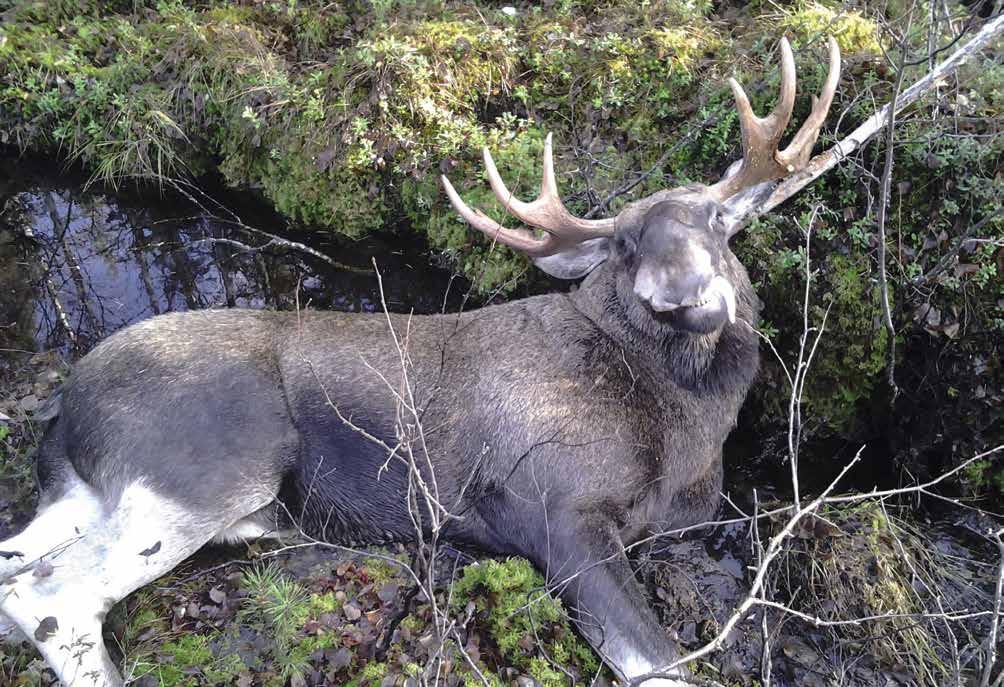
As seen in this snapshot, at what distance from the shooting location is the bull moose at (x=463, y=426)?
376 cm

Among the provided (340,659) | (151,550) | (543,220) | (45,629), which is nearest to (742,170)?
(543,220)

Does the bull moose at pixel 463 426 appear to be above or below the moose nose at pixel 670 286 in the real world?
below

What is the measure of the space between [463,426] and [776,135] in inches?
96.3

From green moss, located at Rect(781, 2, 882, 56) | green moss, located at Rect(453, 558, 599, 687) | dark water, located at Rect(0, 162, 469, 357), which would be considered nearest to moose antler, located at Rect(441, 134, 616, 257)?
dark water, located at Rect(0, 162, 469, 357)

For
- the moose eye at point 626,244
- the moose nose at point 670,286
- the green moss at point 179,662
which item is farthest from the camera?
the moose eye at point 626,244

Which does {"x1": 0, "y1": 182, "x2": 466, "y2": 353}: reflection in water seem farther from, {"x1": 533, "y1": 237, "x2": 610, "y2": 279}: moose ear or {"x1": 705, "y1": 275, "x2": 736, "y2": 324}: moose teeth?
{"x1": 705, "y1": 275, "x2": 736, "y2": 324}: moose teeth

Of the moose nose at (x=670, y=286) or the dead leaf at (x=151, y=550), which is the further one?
the dead leaf at (x=151, y=550)

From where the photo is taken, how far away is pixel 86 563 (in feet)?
12.8

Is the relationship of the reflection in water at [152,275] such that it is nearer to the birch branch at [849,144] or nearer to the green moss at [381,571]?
the green moss at [381,571]

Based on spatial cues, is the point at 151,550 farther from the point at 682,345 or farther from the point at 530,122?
the point at 530,122

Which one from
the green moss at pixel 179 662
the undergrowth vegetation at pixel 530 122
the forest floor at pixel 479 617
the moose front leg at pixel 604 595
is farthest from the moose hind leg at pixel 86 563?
the undergrowth vegetation at pixel 530 122

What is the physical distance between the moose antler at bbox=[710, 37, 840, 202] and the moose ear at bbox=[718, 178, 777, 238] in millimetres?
117

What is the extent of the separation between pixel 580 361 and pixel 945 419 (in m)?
2.43

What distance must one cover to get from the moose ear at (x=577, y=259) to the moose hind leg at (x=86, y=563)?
247 cm
